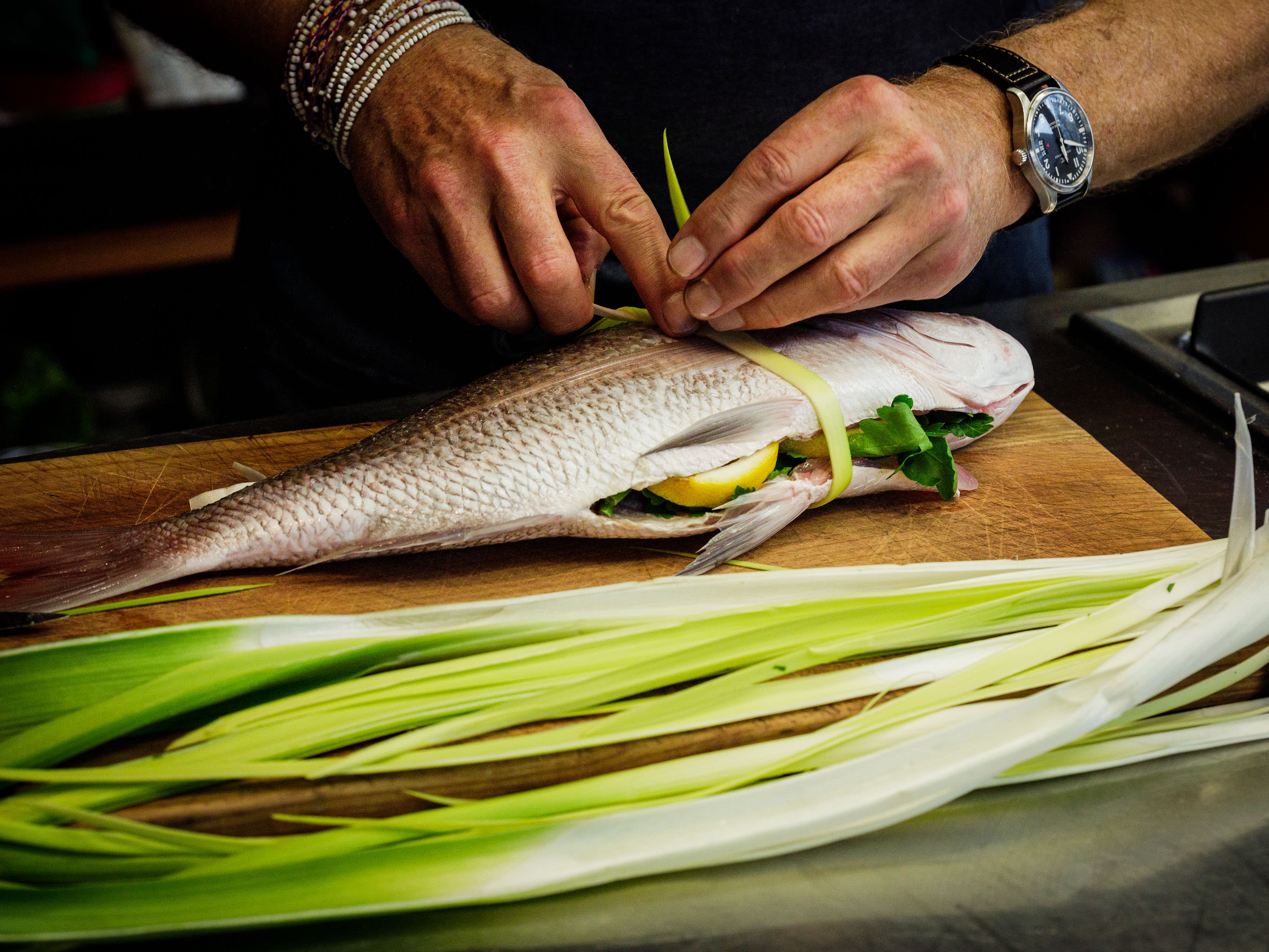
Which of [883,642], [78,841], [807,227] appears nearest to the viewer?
[78,841]

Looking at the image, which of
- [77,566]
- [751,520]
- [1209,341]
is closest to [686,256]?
[751,520]

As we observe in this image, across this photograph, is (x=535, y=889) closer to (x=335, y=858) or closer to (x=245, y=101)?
(x=335, y=858)

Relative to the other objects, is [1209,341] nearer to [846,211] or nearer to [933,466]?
[933,466]

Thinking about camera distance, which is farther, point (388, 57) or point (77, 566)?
point (388, 57)

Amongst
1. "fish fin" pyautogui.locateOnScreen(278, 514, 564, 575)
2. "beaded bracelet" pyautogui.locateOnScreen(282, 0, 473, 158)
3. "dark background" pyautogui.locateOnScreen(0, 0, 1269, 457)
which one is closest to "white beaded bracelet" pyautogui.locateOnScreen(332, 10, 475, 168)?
"beaded bracelet" pyautogui.locateOnScreen(282, 0, 473, 158)

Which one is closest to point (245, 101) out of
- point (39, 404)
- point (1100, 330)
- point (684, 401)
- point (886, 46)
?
point (39, 404)

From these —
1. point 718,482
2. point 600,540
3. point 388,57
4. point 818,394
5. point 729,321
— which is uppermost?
point 388,57

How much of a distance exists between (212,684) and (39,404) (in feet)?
9.60

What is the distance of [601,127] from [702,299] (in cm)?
69

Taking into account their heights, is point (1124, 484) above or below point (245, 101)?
below

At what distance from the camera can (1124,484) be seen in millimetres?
1503

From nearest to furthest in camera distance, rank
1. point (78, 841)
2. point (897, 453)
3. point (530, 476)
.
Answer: point (78, 841) < point (530, 476) < point (897, 453)

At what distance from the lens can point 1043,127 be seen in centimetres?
145

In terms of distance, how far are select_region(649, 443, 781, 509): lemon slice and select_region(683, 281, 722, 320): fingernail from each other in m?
0.23
